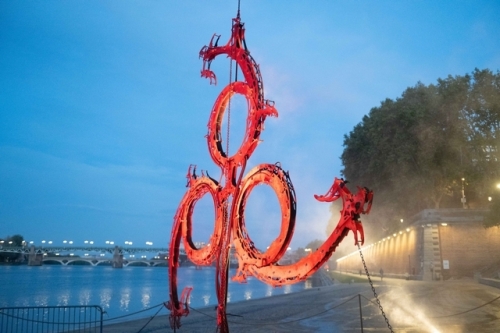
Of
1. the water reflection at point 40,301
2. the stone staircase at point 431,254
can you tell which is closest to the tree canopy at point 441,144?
the stone staircase at point 431,254

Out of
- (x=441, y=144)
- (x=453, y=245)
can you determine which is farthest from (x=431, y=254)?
(x=441, y=144)

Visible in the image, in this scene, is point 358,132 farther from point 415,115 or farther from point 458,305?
point 458,305

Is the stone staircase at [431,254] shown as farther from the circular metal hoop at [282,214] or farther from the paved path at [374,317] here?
the circular metal hoop at [282,214]

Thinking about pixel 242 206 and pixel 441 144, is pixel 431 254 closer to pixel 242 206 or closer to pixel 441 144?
pixel 441 144

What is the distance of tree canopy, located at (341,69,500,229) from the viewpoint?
45.3 metres

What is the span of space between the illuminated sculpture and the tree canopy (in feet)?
123

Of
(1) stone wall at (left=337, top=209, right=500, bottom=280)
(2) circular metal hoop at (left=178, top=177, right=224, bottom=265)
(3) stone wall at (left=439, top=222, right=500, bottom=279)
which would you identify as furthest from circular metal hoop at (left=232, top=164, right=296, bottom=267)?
(3) stone wall at (left=439, top=222, right=500, bottom=279)

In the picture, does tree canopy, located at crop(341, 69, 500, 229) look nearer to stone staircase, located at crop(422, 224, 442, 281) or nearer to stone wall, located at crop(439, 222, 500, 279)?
stone wall, located at crop(439, 222, 500, 279)

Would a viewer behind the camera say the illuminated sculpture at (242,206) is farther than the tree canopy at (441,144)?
No

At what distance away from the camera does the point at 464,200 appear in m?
47.9

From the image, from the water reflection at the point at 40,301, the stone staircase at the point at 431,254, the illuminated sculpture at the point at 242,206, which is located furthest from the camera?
the water reflection at the point at 40,301

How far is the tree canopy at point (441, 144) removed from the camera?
45312 mm

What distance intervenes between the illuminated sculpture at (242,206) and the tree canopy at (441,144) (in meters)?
37.4

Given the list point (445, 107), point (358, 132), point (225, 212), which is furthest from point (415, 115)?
point (225, 212)
